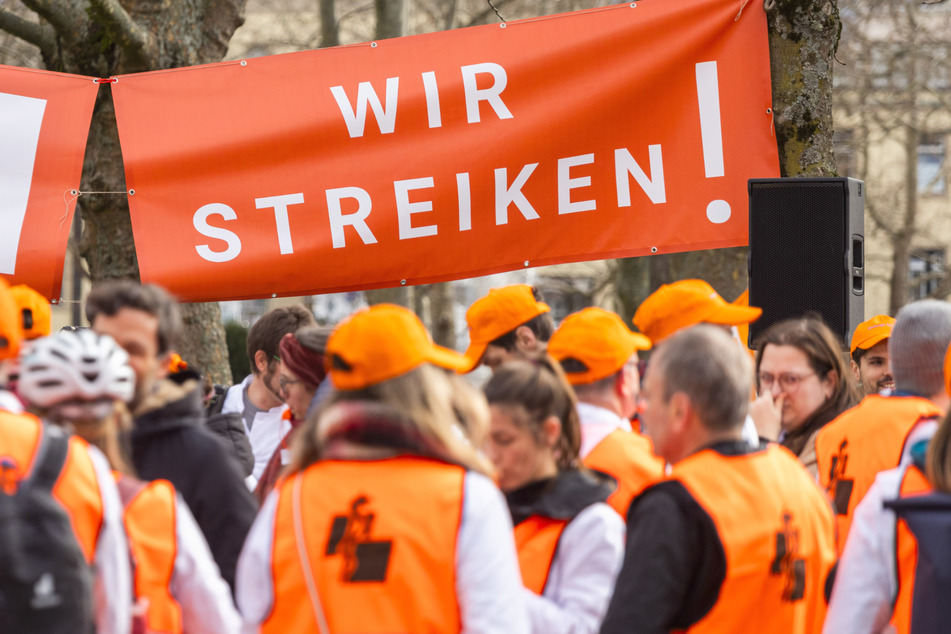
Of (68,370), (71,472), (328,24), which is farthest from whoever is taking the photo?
(328,24)

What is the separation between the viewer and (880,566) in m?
2.60

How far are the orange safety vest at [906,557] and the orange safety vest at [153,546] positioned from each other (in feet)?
5.35

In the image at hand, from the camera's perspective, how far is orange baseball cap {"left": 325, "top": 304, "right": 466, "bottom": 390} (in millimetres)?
2469

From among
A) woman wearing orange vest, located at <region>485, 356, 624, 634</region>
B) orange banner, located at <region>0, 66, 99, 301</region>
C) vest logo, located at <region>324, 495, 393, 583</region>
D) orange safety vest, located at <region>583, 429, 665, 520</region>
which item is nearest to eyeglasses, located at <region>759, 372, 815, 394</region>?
orange safety vest, located at <region>583, 429, 665, 520</region>

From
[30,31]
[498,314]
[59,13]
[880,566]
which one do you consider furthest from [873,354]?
[30,31]

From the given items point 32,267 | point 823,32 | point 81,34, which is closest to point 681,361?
point 823,32

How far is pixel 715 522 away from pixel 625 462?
769 millimetres

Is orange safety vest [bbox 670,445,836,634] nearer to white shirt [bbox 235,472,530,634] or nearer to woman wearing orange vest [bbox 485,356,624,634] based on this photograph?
woman wearing orange vest [bbox 485,356,624,634]

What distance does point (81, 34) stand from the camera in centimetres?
736

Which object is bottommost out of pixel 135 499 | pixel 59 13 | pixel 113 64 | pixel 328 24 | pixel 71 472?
pixel 135 499

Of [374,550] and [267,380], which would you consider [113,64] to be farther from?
[374,550]

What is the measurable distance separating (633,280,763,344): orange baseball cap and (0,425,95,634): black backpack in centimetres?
239

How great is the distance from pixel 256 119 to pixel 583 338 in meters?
3.14

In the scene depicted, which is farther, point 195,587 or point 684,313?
point 684,313
